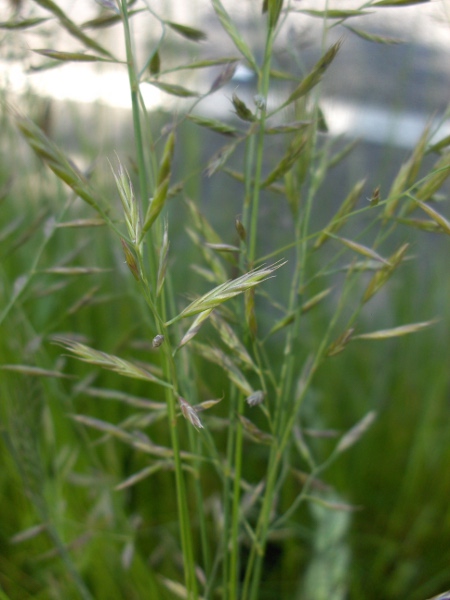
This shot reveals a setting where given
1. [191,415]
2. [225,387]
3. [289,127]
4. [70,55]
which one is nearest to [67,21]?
[70,55]

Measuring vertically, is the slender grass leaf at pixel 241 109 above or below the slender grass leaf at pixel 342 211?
above

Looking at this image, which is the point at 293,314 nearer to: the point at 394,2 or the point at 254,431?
the point at 254,431

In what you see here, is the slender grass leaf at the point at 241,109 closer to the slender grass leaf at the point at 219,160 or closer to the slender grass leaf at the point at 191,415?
the slender grass leaf at the point at 219,160

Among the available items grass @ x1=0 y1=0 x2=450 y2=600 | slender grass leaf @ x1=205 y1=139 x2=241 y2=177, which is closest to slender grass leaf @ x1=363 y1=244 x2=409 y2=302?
grass @ x1=0 y1=0 x2=450 y2=600

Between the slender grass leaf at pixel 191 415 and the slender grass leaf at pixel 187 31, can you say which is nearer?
the slender grass leaf at pixel 191 415

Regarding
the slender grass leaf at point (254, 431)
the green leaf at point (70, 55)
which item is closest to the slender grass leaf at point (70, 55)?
the green leaf at point (70, 55)

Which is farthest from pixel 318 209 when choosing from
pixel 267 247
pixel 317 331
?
pixel 317 331

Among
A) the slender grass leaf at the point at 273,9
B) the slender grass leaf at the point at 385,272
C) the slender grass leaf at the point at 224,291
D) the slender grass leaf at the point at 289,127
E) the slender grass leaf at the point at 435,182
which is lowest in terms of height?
the slender grass leaf at the point at 385,272

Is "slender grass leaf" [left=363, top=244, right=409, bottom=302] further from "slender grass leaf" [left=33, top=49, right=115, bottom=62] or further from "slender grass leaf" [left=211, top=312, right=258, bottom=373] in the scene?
"slender grass leaf" [left=33, top=49, right=115, bottom=62]
